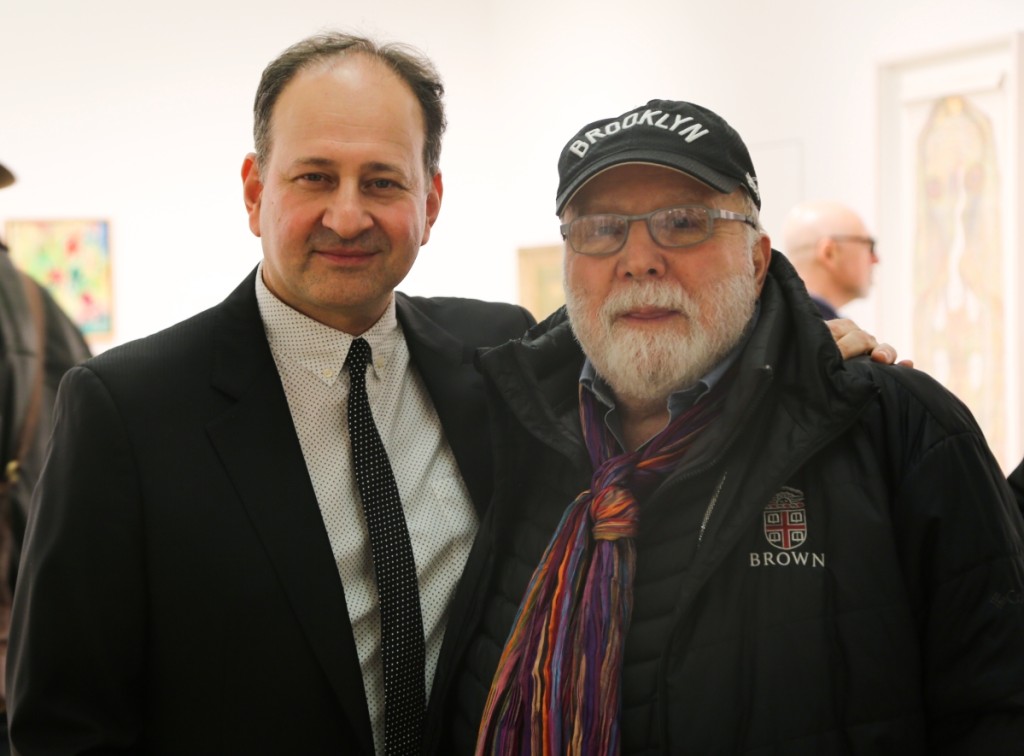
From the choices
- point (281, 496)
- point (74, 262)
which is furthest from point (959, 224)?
point (74, 262)

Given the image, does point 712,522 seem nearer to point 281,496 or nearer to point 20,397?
point 281,496

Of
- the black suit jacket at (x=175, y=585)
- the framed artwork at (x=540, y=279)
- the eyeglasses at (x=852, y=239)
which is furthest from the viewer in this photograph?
the framed artwork at (x=540, y=279)

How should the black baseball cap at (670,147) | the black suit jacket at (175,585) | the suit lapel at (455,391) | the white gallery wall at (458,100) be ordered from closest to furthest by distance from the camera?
the black suit jacket at (175,585), the black baseball cap at (670,147), the suit lapel at (455,391), the white gallery wall at (458,100)

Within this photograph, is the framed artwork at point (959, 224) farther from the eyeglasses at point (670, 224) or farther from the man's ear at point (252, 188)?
the man's ear at point (252, 188)

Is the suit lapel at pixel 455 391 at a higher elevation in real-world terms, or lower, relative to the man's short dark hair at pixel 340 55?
lower

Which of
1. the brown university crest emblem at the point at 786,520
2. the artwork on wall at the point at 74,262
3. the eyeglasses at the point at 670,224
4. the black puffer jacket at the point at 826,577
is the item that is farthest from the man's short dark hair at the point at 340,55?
the artwork on wall at the point at 74,262

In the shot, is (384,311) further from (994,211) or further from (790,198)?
(790,198)

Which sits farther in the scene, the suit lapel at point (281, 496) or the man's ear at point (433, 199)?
the man's ear at point (433, 199)

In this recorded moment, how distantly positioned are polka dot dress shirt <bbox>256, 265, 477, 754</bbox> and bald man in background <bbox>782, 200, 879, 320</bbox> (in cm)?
287

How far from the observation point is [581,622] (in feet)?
5.29

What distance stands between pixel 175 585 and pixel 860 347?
1.15 metres

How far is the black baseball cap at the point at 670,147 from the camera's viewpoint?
1.70 metres

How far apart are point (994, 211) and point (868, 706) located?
329 cm

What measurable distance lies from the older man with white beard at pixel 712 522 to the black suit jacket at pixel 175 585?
279mm
